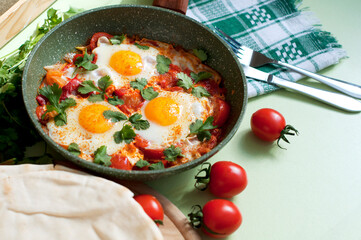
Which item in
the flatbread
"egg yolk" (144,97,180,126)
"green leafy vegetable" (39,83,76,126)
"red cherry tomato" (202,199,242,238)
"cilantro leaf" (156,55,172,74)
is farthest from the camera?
"cilantro leaf" (156,55,172,74)

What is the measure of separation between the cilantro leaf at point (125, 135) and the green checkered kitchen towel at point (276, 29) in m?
1.50

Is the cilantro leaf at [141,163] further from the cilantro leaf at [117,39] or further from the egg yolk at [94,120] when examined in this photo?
the cilantro leaf at [117,39]

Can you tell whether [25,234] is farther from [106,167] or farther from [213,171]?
[213,171]

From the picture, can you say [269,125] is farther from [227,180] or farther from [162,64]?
[162,64]

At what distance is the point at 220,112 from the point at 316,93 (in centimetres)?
98

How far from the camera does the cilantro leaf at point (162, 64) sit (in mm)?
3145

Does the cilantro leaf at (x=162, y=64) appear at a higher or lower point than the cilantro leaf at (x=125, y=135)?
higher

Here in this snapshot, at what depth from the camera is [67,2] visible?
3674mm

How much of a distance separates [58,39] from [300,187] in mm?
2118

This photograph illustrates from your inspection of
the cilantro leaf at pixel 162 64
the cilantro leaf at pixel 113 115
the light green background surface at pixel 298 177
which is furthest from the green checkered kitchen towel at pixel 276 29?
the cilantro leaf at pixel 113 115

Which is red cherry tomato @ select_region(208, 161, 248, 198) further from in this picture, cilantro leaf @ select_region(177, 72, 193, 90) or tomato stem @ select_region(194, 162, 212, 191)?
cilantro leaf @ select_region(177, 72, 193, 90)

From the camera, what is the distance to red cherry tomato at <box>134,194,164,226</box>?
242 cm

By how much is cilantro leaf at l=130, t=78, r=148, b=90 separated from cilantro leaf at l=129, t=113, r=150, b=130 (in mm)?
253

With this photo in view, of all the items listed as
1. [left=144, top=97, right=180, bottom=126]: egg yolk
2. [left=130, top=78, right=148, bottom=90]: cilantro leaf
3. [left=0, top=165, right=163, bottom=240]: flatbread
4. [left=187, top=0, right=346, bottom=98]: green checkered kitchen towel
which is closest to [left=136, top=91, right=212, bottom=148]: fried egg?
[left=144, top=97, right=180, bottom=126]: egg yolk
